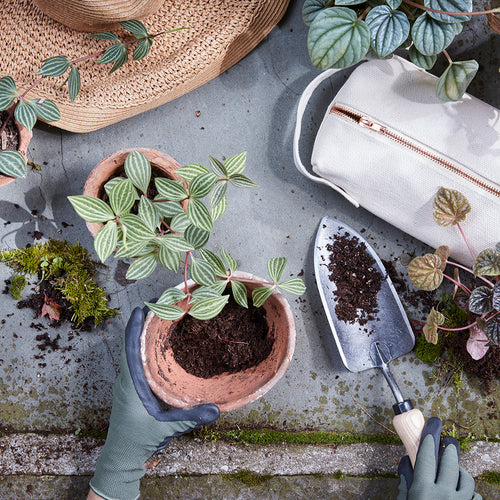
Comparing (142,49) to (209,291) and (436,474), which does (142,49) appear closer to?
(209,291)

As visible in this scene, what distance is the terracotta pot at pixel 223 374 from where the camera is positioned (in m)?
1.50

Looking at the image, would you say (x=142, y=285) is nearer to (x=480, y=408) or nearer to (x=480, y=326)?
(x=480, y=326)

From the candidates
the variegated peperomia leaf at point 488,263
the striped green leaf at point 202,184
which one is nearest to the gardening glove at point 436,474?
the variegated peperomia leaf at point 488,263

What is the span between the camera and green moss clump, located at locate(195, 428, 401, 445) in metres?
1.80

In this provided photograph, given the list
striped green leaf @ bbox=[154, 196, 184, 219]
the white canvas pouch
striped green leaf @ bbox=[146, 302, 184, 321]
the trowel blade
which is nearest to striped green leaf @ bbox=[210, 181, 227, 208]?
striped green leaf @ bbox=[154, 196, 184, 219]

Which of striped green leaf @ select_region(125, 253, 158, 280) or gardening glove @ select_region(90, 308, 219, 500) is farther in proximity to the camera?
gardening glove @ select_region(90, 308, 219, 500)

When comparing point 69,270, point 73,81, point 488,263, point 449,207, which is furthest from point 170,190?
point 488,263

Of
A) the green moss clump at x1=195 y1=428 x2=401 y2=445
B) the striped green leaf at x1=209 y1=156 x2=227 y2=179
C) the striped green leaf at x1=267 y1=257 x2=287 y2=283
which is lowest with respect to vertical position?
the green moss clump at x1=195 y1=428 x2=401 y2=445

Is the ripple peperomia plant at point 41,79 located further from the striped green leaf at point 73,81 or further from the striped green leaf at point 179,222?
the striped green leaf at point 179,222

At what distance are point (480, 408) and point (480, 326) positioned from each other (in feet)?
1.62

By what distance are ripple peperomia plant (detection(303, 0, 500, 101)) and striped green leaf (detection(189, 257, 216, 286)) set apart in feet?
2.11

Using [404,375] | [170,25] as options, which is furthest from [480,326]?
[170,25]

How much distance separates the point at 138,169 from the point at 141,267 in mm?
262

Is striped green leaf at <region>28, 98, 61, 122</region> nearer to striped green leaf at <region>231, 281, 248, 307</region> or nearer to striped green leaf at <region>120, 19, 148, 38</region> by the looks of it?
striped green leaf at <region>120, 19, 148, 38</region>
